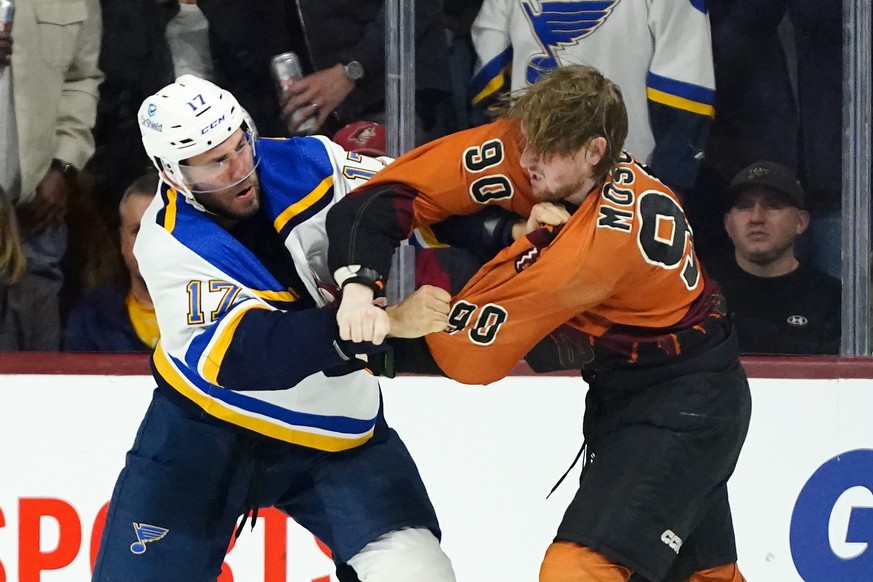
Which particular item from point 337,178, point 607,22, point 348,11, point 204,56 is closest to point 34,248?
point 204,56

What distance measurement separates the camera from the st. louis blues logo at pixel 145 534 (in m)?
1.89

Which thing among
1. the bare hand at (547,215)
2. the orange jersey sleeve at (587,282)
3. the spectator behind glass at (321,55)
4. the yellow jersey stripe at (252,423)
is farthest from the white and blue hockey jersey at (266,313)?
the spectator behind glass at (321,55)

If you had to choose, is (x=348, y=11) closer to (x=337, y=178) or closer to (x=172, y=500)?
(x=337, y=178)

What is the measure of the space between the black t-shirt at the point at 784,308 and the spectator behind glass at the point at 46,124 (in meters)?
1.67

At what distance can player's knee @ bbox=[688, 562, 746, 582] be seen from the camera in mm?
2086

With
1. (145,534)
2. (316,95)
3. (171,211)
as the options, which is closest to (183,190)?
(171,211)

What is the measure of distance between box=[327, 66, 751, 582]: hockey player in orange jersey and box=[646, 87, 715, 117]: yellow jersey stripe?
1009 millimetres

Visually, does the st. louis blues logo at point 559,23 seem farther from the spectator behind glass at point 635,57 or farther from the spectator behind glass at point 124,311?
the spectator behind glass at point 124,311

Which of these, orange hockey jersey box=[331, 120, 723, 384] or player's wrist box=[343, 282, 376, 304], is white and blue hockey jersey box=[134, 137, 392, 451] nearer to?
player's wrist box=[343, 282, 376, 304]

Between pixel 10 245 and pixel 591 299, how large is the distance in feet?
5.69

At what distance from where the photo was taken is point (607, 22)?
2818mm

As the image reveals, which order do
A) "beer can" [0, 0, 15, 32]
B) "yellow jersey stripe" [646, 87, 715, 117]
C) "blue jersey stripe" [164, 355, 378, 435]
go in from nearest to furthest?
"blue jersey stripe" [164, 355, 378, 435] < "beer can" [0, 0, 15, 32] < "yellow jersey stripe" [646, 87, 715, 117]

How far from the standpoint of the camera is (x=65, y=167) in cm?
286

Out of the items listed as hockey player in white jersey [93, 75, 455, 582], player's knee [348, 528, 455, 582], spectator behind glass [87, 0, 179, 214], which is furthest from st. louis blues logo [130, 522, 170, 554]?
spectator behind glass [87, 0, 179, 214]
